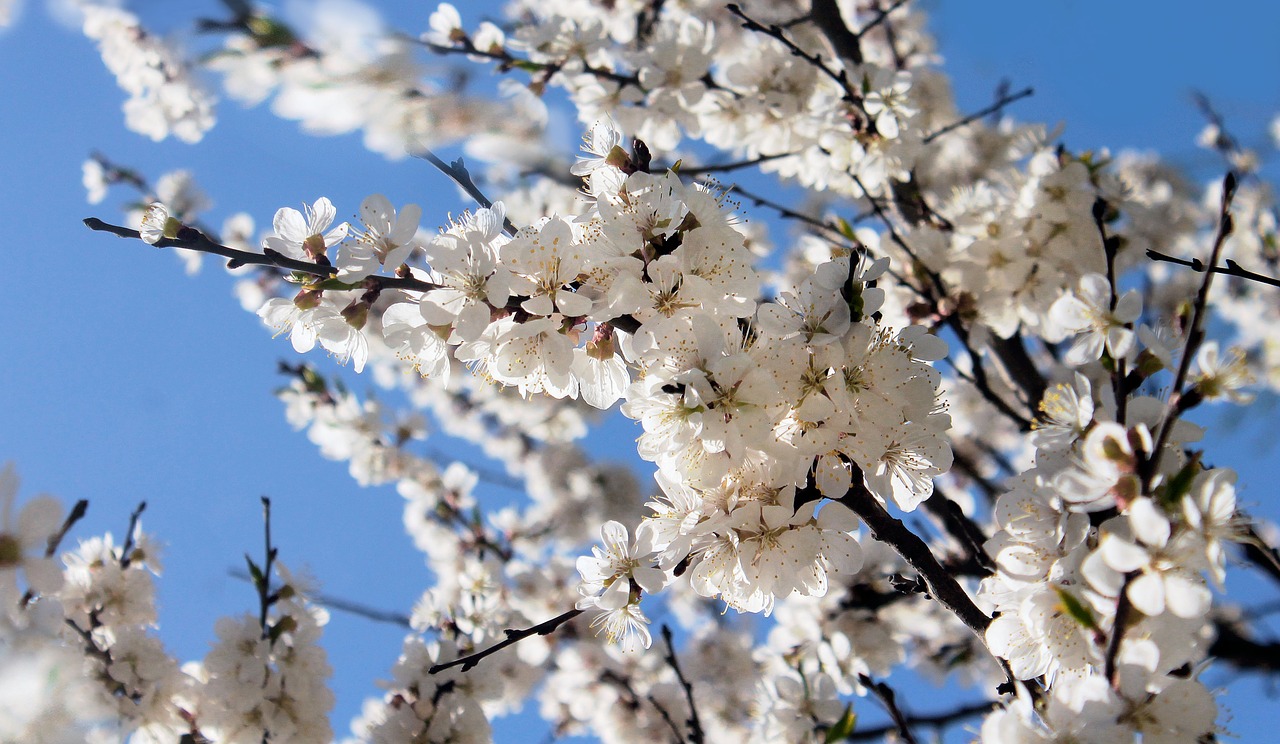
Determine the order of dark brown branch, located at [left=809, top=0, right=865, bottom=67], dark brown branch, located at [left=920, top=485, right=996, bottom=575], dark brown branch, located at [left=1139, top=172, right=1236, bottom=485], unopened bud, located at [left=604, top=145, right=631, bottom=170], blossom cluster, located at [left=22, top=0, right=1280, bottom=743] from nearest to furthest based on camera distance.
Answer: dark brown branch, located at [left=1139, top=172, right=1236, bottom=485], blossom cluster, located at [left=22, top=0, right=1280, bottom=743], unopened bud, located at [left=604, top=145, right=631, bottom=170], dark brown branch, located at [left=920, top=485, right=996, bottom=575], dark brown branch, located at [left=809, top=0, right=865, bottom=67]

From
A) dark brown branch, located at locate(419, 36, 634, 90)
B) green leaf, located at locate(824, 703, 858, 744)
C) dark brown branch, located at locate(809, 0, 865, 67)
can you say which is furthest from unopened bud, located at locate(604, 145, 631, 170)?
dark brown branch, located at locate(809, 0, 865, 67)

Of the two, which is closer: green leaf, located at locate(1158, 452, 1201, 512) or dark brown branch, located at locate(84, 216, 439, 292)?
green leaf, located at locate(1158, 452, 1201, 512)

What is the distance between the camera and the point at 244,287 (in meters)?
5.73

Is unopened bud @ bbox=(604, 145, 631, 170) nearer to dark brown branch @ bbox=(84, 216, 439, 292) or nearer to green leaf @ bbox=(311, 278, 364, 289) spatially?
dark brown branch @ bbox=(84, 216, 439, 292)

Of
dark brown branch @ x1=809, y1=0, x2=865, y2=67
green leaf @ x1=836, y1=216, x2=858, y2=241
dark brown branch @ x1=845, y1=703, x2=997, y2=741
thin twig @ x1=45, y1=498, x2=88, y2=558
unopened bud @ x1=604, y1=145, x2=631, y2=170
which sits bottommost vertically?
→ thin twig @ x1=45, y1=498, x2=88, y2=558

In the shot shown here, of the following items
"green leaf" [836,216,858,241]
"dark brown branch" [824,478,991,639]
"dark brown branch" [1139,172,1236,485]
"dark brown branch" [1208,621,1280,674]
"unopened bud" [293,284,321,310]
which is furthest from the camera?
"dark brown branch" [1208,621,1280,674]

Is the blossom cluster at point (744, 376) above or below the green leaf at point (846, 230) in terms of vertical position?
below

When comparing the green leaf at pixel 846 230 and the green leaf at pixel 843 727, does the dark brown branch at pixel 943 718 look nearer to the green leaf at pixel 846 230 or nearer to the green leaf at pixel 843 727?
the green leaf at pixel 843 727

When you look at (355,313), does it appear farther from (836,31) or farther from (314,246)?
(836,31)

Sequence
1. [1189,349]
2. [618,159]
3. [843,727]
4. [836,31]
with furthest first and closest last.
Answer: [836,31] → [843,727] → [618,159] → [1189,349]

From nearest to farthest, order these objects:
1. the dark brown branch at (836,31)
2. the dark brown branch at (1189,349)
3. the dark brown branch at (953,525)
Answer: the dark brown branch at (1189,349) < the dark brown branch at (953,525) < the dark brown branch at (836,31)

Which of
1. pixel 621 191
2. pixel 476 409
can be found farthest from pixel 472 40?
pixel 476 409

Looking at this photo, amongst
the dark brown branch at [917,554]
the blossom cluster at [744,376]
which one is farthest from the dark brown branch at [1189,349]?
the dark brown branch at [917,554]

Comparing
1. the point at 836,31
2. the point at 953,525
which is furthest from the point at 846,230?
the point at 836,31
